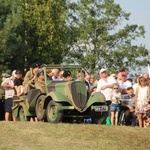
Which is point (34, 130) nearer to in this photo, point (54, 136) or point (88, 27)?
point (54, 136)

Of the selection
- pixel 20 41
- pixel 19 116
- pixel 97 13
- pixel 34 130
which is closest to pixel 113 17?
pixel 97 13

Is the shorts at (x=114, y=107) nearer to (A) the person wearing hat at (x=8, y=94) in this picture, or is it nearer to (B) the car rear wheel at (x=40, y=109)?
(B) the car rear wheel at (x=40, y=109)

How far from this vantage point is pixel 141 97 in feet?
56.5

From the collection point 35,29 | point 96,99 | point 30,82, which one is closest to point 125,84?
point 96,99

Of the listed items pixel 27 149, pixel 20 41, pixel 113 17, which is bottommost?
pixel 27 149

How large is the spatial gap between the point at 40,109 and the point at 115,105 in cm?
196

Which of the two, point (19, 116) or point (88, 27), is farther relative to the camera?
point (88, 27)

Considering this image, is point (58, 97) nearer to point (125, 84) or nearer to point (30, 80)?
point (30, 80)

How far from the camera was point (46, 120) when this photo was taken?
58.0 ft

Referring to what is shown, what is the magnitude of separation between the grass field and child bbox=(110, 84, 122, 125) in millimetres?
2267

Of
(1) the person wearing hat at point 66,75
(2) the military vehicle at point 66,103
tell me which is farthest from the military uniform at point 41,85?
(1) the person wearing hat at point 66,75

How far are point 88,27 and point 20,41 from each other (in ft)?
66.3

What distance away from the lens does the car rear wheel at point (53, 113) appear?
55.8 ft

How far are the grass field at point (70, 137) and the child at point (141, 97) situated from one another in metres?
1.70
